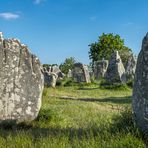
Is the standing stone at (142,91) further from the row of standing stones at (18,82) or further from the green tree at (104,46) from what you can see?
the green tree at (104,46)

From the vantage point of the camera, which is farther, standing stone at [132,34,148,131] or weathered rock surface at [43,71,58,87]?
weathered rock surface at [43,71,58,87]

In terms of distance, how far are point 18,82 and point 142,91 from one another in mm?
4278

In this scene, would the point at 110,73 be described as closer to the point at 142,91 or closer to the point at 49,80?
the point at 49,80

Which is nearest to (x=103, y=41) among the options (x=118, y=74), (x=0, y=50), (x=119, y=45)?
(x=119, y=45)

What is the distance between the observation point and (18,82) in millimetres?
11961

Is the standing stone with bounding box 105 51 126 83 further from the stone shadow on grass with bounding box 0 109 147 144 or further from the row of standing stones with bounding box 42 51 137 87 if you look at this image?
the stone shadow on grass with bounding box 0 109 147 144

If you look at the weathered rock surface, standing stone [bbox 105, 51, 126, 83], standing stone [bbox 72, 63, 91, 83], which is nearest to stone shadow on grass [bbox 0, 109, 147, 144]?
the weathered rock surface

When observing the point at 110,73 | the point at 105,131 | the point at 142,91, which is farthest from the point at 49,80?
the point at 142,91

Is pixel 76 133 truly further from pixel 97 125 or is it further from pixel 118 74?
pixel 118 74

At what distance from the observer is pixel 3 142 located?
29.2ft

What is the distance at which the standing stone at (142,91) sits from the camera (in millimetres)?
8461

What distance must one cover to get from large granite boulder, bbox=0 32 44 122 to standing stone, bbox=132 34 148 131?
152 inches

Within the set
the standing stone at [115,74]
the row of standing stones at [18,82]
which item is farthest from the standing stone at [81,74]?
the row of standing stones at [18,82]

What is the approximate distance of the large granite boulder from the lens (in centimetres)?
1179
